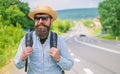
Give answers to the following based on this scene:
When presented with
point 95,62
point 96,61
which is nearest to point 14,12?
point 96,61

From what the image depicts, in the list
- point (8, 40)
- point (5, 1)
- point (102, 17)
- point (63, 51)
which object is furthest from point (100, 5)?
point (63, 51)

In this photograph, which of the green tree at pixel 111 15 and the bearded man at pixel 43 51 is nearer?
the bearded man at pixel 43 51

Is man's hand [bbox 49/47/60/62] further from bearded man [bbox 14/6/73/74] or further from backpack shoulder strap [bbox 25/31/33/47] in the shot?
backpack shoulder strap [bbox 25/31/33/47]

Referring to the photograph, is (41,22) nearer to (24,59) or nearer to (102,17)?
(24,59)

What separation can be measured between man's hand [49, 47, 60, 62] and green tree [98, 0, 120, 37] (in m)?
71.6

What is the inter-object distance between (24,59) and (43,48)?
267mm

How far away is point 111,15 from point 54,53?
73.1 metres

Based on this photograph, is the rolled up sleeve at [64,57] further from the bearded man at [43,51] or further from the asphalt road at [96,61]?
the asphalt road at [96,61]

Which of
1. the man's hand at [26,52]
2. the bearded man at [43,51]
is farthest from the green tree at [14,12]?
the man's hand at [26,52]

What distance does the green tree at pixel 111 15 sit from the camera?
75.9m

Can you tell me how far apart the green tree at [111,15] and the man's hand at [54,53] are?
71.6m

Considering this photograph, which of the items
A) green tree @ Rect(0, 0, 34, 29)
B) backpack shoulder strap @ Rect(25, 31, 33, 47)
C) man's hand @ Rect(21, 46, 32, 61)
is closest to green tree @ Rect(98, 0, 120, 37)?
green tree @ Rect(0, 0, 34, 29)

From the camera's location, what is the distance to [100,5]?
85.6 metres

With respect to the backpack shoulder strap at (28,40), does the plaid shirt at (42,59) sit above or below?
below
